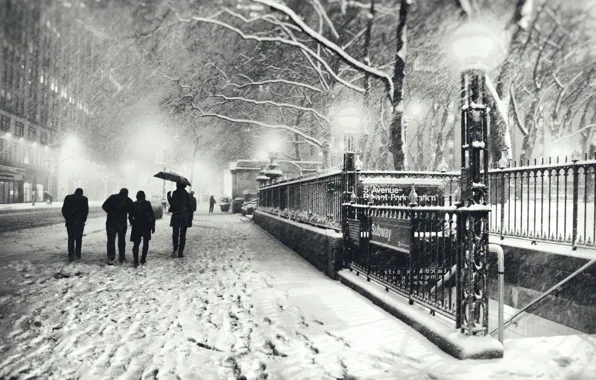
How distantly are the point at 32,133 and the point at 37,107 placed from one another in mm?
4425

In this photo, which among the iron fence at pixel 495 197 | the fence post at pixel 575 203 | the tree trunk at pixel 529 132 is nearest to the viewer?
the fence post at pixel 575 203

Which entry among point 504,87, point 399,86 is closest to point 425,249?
point 399,86

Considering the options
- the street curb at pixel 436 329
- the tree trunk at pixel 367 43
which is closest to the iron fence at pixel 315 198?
the street curb at pixel 436 329

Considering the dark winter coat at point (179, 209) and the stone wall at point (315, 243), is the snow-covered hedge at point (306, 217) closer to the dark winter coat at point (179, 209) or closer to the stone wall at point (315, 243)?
the stone wall at point (315, 243)

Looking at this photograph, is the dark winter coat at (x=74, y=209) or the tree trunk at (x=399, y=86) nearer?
the dark winter coat at (x=74, y=209)

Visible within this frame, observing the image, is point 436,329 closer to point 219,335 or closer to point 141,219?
point 219,335

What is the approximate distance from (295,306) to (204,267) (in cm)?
385

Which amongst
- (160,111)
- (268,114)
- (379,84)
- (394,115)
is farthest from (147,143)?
(394,115)

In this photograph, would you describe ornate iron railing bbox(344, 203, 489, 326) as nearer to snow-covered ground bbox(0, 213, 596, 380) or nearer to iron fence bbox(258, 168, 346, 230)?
snow-covered ground bbox(0, 213, 596, 380)

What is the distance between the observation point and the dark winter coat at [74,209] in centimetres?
973

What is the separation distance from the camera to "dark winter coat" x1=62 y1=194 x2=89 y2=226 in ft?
31.9

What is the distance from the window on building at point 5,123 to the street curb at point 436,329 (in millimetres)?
56032

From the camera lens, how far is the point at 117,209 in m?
9.90

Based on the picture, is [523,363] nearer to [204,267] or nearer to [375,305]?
[375,305]
